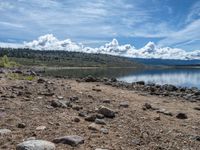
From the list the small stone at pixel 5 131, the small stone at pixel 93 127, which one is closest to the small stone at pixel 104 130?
the small stone at pixel 93 127

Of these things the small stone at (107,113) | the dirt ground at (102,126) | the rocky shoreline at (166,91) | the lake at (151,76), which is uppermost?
the small stone at (107,113)

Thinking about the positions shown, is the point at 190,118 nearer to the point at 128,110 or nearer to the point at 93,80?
the point at 128,110

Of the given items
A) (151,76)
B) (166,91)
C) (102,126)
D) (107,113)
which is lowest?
(151,76)

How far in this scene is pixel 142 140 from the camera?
9828mm

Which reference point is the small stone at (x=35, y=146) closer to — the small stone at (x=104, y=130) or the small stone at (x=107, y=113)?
the small stone at (x=104, y=130)

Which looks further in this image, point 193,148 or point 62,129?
point 62,129

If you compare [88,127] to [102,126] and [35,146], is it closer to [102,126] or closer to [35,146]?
[102,126]

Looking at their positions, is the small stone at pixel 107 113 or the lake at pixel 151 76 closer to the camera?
the small stone at pixel 107 113

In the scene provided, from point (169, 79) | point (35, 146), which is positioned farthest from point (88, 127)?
point (169, 79)

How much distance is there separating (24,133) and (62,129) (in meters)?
1.16

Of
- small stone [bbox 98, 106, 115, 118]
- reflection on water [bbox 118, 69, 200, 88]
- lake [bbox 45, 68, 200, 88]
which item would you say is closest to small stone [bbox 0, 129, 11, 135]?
small stone [bbox 98, 106, 115, 118]

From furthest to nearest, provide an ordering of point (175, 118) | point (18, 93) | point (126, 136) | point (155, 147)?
point (18, 93) < point (175, 118) < point (126, 136) < point (155, 147)

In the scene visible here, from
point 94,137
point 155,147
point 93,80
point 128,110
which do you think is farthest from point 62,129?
point 93,80

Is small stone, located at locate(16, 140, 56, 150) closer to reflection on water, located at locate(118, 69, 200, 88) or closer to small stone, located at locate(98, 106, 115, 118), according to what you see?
small stone, located at locate(98, 106, 115, 118)
